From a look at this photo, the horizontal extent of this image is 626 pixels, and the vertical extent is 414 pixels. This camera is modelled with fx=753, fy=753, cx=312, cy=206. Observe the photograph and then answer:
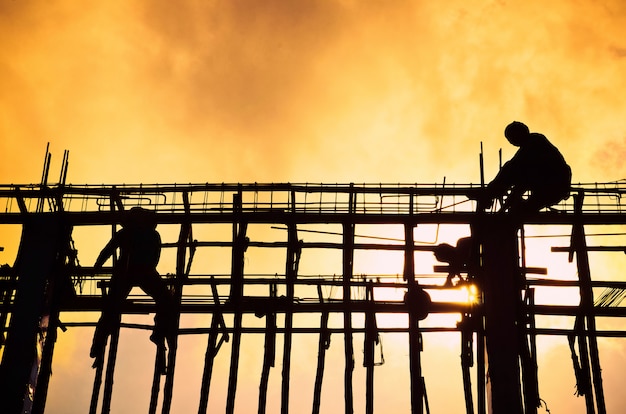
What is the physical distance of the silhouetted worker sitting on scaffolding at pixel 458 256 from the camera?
1706 cm

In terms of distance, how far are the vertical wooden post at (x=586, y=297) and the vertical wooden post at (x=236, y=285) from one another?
777 centimetres

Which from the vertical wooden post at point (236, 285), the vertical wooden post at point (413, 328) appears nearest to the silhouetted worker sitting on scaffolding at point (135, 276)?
the vertical wooden post at point (236, 285)

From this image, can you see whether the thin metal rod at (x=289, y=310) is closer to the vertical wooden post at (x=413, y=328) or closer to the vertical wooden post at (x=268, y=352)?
the vertical wooden post at (x=268, y=352)

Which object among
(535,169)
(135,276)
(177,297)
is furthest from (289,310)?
(535,169)

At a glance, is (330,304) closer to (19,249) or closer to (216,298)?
(216,298)

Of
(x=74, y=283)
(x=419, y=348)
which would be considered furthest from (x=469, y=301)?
(x=74, y=283)

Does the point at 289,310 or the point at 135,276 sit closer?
the point at 135,276

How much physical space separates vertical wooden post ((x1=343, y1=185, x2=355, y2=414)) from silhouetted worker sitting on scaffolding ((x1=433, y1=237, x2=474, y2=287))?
213 centimetres

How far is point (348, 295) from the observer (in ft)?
58.3

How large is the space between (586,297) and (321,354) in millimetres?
6273

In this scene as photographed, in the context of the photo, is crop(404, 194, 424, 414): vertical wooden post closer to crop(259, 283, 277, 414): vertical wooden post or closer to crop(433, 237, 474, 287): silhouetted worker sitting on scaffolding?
crop(433, 237, 474, 287): silhouetted worker sitting on scaffolding

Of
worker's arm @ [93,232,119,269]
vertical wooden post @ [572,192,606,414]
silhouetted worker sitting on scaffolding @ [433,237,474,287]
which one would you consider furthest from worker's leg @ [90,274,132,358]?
vertical wooden post @ [572,192,606,414]

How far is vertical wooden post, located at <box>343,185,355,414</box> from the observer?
17.2 meters

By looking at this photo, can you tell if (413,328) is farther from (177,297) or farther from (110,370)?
(110,370)
